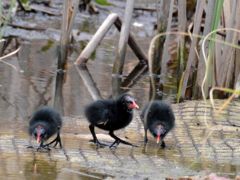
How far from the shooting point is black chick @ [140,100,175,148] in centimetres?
761

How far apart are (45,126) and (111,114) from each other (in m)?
0.75

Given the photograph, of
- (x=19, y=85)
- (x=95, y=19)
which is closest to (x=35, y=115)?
(x=19, y=85)

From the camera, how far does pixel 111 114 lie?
7715mm

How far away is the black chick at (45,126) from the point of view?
7.14 metres

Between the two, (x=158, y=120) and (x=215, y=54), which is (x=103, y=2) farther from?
(x=158, y=120)

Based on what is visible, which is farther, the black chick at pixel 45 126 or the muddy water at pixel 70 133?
the black chick at pixel 45 126

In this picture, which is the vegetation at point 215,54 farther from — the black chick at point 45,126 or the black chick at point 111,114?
the black chick at point 45,126

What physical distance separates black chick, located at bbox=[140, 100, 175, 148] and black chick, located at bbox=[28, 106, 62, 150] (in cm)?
85

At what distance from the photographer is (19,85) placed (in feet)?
35.7

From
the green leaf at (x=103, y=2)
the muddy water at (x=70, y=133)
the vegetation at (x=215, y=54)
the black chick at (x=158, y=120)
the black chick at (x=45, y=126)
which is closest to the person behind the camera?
the muddy water at (x=70, y=133)

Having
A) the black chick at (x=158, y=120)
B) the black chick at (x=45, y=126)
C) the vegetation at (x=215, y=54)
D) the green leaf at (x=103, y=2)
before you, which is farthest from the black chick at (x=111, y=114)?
the green leaf at (x=103, y=2)

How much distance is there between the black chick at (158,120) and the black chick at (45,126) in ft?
2.80

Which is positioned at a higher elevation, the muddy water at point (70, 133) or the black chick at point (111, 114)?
the black chick at point (111, 114)

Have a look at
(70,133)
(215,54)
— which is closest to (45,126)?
(70,133)
